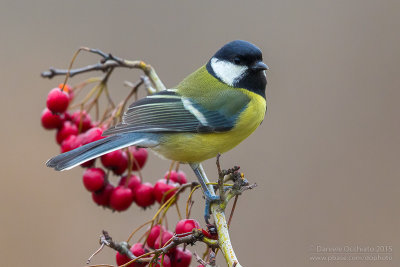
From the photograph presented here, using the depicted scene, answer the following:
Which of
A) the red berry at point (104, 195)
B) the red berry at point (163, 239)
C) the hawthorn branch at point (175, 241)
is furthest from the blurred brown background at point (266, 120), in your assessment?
the hawthorn branch at point (175, 241)

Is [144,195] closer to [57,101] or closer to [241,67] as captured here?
[57,101]

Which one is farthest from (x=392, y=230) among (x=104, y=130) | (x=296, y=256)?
(x=104, y=130)

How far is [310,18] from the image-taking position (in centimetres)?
478

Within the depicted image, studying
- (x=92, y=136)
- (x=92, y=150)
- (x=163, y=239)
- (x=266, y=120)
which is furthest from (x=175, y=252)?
(x=266, y=120)

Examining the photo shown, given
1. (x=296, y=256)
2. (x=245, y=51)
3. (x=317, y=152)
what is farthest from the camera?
(x=317, y=152)

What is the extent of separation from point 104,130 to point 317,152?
7.25ft

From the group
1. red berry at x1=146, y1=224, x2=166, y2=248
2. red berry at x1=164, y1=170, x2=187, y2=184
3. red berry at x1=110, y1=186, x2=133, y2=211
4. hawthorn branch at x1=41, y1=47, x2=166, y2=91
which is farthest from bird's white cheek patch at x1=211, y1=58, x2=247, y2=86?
red berry at x1=146, y1=224, x2=166, y2=248

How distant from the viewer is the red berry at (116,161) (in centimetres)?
239

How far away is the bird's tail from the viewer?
6.92 feet

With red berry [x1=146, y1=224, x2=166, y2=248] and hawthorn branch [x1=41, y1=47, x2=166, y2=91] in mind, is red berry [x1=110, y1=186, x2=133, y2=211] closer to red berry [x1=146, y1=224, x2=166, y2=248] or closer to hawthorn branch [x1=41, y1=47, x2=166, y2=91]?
red berry [x1=146, y1=224, x2=166, y2=248]

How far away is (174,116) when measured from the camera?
8.18 feet

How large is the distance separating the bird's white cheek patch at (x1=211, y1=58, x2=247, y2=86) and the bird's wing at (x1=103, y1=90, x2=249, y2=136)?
13 centimetres

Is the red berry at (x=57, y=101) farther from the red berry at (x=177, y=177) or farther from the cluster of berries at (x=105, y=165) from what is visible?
the red berry at (x=177, y=177)

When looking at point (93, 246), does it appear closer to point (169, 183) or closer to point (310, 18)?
point (169, 183)
